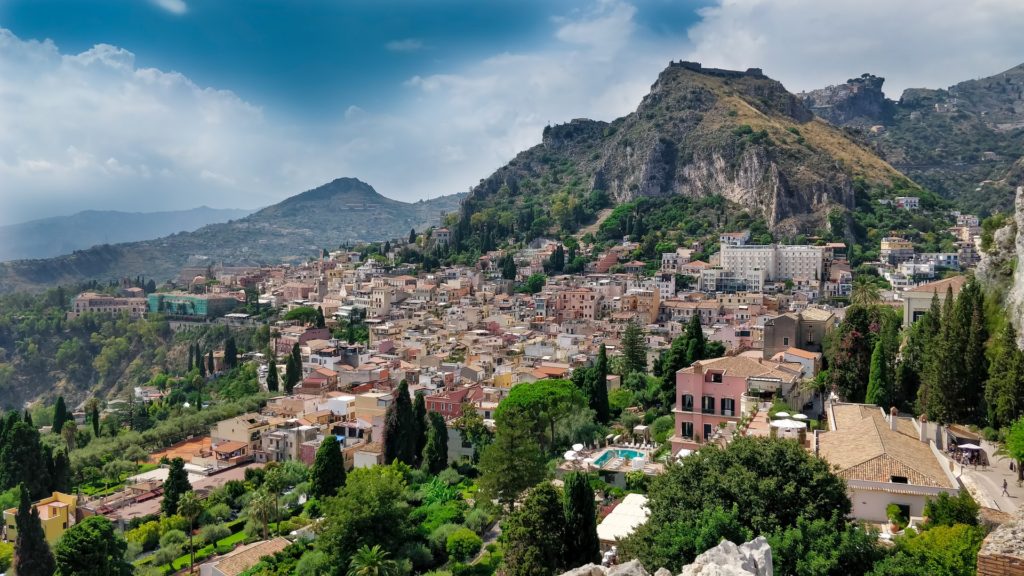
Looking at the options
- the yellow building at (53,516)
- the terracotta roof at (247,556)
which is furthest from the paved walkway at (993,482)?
the yellow building at (53,516)

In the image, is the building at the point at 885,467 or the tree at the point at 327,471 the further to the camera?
the tree at the point at 327,471

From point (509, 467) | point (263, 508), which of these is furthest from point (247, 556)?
point (509, 467)

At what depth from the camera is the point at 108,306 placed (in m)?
98.6

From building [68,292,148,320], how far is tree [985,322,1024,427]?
9669 cm

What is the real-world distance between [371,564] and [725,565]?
1527cm

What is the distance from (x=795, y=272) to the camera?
2931 inches

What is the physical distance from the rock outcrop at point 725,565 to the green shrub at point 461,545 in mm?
15601

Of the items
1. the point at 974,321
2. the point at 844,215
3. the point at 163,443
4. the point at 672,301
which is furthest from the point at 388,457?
the point at 844,215

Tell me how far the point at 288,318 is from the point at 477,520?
54727mm

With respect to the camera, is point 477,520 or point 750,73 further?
point 750,73

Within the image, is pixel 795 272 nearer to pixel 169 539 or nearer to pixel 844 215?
pixel 844 215

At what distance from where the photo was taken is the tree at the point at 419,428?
33469 mm

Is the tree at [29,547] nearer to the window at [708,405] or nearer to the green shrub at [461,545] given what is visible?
the green shrub at [461,545]

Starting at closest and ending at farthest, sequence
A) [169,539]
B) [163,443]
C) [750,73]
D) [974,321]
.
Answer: [974,321] → [169,539] → [163,443] → [750,73]
